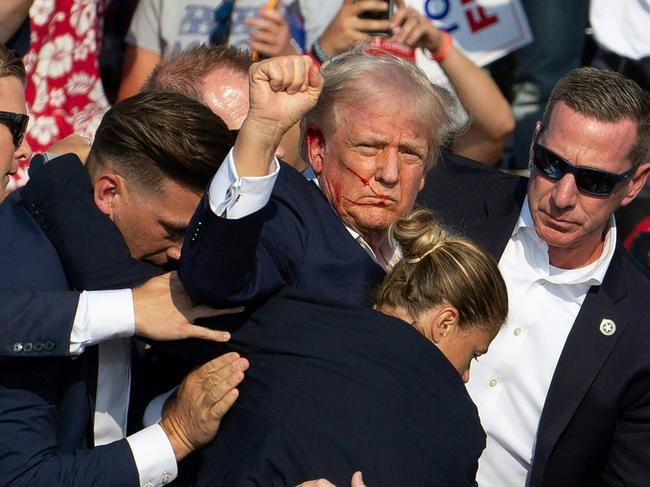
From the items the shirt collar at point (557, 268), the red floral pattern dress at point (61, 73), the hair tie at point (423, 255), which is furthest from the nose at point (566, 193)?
the red floral pattern dress at point (61, 73)

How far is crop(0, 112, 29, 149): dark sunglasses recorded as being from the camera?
3205 mm

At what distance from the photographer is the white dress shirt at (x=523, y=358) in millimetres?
4066

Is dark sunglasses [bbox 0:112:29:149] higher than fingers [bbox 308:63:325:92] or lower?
lower

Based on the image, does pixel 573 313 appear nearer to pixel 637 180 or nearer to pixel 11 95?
pixel 637 180

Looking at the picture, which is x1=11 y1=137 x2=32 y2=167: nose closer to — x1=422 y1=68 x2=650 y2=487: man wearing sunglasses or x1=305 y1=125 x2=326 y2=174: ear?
x1=305 y1=125 x2=326 y2=174: ear

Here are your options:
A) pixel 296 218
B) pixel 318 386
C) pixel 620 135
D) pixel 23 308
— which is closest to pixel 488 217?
pixel 620 135

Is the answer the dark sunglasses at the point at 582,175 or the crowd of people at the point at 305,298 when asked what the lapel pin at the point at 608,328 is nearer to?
the crowd of people at the point at 305,298

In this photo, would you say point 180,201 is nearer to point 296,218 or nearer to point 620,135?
point 296,218

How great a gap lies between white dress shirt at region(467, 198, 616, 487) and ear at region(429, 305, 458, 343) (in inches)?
41.1

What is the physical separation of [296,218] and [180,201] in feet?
1.02

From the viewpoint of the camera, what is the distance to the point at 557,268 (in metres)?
4.16

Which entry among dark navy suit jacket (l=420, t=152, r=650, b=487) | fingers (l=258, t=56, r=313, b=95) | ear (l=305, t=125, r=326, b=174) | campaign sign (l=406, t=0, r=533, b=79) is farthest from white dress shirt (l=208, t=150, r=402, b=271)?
campaign sign (l=406, t=0, r=533, b=79)

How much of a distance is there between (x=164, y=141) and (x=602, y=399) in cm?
174

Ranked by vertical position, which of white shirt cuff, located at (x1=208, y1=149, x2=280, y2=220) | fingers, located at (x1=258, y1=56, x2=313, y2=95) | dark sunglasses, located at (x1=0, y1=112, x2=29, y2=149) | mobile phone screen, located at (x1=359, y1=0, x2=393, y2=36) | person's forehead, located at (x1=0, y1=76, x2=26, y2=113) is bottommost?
mobile phone screen, located at (x1=359, y1=0, x2=393, y2=36)
